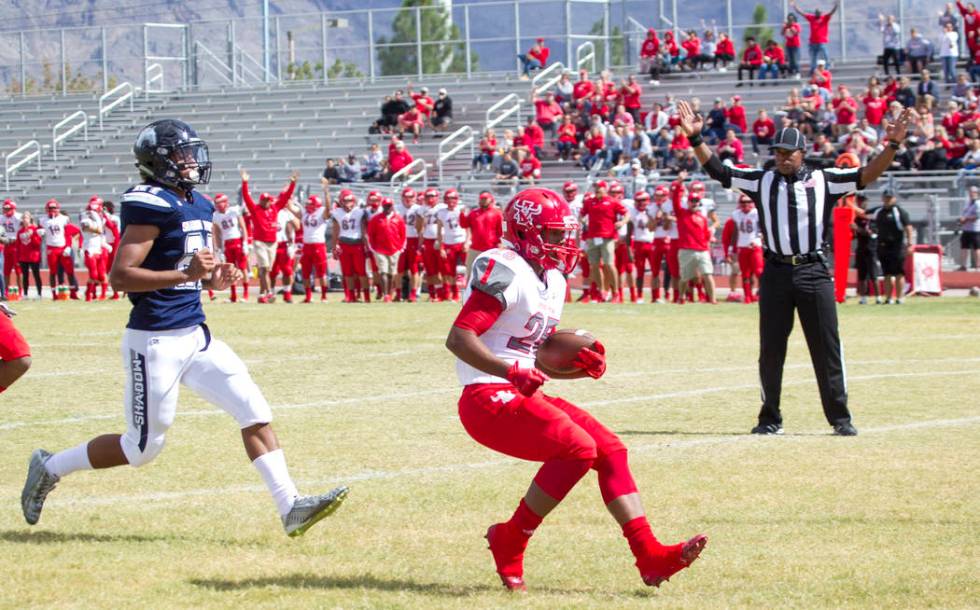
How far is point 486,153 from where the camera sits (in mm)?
30844

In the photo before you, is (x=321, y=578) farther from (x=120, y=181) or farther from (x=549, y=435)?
(x=120, y=181)

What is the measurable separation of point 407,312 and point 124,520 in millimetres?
13806

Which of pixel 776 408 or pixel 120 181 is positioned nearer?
pixel 776 408

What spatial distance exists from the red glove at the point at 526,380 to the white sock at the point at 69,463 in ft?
7.54

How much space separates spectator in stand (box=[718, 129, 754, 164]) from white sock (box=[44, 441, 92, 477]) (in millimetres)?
21520

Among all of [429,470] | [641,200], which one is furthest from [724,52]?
[429,470]

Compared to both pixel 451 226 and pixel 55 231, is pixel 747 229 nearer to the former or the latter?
pixel 451 226

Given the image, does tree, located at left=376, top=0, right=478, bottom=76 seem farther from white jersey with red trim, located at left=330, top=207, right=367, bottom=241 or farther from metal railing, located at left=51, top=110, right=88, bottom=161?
metal railing, located at left=51, top=110, right=88, bottom=161

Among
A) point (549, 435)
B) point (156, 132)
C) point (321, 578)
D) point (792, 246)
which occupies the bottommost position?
point (321, 578)

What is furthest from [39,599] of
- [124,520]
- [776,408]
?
[776,408]

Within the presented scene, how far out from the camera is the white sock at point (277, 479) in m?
6.04

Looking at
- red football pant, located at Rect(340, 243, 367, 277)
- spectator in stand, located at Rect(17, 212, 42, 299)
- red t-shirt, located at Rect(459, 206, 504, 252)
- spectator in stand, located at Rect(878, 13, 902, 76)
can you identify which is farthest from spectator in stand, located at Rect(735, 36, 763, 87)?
spectator in stand, located at Rect(17, 212, 42, 299)

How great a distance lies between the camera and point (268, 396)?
11102 millimetres

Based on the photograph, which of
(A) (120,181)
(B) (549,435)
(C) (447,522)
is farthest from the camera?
(A) (120,181)
